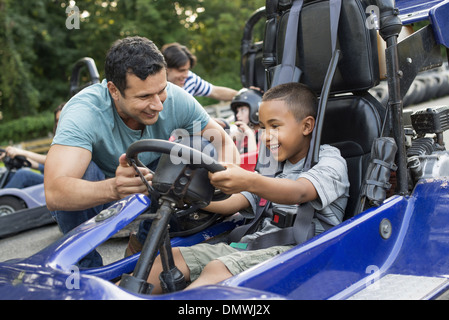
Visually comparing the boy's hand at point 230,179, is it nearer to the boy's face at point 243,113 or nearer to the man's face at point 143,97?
the man's face at point 143,97

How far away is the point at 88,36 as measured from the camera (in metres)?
18.7

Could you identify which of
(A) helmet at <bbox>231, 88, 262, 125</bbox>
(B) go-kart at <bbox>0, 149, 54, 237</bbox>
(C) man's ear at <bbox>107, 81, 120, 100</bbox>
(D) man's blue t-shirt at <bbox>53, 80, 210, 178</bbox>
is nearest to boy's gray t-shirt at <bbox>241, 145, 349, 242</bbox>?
(D) man's blue t-shirt at <bbox>53, 80, 210, 178</bbox>

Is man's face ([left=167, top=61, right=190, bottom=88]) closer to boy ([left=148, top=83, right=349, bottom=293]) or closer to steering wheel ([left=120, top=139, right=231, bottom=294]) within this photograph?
boy ([left=148, top=83, right=349, bottom=293])

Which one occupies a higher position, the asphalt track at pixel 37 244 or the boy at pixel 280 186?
the boy at pixel 280 186

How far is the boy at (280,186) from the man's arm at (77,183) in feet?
1.09

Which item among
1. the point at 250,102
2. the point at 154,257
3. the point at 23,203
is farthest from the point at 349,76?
the point at 23,203

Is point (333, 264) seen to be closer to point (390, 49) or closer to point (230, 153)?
point (390, 49)

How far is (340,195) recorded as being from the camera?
2.03m

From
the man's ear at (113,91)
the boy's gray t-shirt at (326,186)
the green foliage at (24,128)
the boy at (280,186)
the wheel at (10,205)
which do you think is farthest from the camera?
the green foliage at (24,128)

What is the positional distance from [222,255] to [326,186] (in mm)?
492

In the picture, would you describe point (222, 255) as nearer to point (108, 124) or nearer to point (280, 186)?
point (280, 186)

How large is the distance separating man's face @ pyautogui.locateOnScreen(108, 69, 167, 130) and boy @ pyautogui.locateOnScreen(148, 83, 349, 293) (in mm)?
494

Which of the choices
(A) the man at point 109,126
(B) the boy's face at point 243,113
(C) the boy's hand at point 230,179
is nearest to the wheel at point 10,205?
(B) the boy's face at point 243,113

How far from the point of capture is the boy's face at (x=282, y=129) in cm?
212
